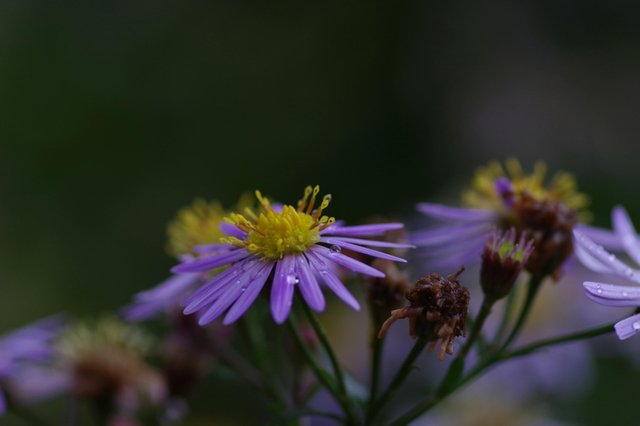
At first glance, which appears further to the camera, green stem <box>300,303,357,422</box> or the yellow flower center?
the yellow flower center

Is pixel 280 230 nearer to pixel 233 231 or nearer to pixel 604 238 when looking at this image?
pixel 233 231

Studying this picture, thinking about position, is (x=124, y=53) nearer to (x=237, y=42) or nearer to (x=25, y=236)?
(x=237, y=42)

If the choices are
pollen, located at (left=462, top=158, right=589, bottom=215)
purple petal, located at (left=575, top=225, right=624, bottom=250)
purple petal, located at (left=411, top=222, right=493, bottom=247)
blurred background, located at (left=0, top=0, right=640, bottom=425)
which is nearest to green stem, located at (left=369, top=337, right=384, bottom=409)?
purple petal, located at (left=411, top=222, right=493, bottom=247)

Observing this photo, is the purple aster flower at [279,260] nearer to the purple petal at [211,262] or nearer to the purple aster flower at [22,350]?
the purple petal at [211,262]

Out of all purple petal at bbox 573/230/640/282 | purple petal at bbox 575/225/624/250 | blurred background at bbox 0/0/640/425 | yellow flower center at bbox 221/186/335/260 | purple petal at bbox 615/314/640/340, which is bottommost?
purple petal at bbox 615/314/640/340

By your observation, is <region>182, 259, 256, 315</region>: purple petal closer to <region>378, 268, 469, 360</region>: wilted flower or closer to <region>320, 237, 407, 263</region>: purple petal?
<region>320, 237, 407, 263</region>: purple petal

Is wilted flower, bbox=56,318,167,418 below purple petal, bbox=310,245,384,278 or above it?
above

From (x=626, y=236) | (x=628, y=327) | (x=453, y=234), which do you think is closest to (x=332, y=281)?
(x=628, y=327)
